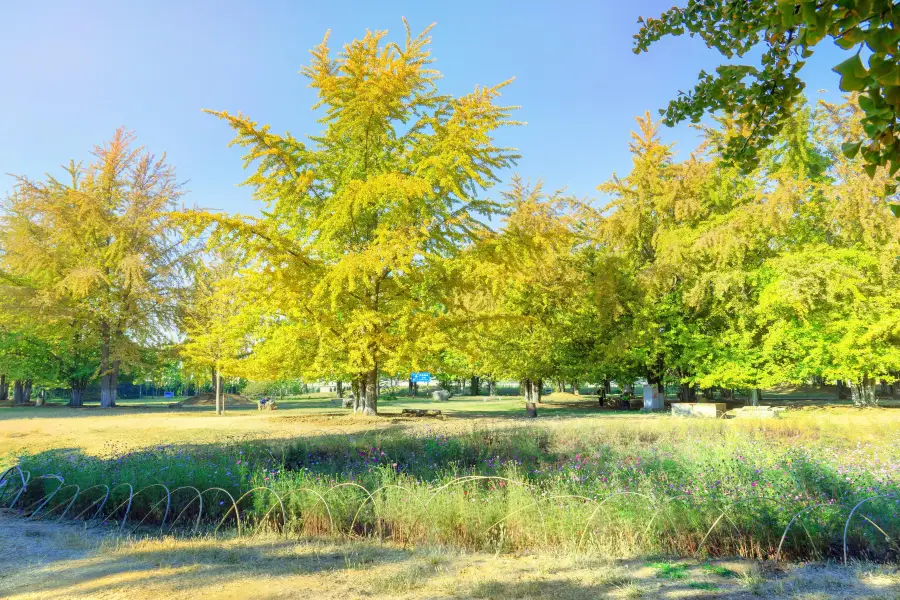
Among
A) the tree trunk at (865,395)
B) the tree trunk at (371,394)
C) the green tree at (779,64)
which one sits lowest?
the tree trunk at (865,395)

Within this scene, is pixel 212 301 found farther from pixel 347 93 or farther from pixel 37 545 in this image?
pixel 37 545

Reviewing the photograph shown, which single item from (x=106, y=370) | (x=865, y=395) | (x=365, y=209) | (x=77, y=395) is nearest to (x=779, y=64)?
(x=365, y=209)

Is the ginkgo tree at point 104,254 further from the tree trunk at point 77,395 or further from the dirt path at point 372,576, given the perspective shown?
the dirt path at point 372,576

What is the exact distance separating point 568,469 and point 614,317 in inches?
636

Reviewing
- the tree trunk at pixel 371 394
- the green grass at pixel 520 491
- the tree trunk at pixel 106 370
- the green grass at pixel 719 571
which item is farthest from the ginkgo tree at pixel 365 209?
the tree trunk at pixel 106 370

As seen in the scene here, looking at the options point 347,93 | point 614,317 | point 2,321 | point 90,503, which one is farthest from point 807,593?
point 2,321

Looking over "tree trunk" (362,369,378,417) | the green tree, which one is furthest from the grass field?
"tree trunk" (362,369,378,417)

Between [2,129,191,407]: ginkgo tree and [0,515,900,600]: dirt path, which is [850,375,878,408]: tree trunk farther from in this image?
[2,129,191,407]: ginkgo tree

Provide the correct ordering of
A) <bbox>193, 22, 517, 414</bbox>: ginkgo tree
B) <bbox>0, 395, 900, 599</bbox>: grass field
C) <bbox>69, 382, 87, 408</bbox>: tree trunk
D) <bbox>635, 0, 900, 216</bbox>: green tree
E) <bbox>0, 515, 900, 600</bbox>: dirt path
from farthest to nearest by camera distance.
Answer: <bbox>69, 382, 87, 408</bbox>: tree trunk
<bbox>193, 22, 517, 414</bbox>: ginkgo tree
<bbox>0, 395, 900, 599</bbox>: grass field
<bbox>0, 515, 900, 600</bbox>: dirt path
<bbox>635, 0, 900, 216</bbox>: green tree

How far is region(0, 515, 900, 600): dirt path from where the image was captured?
4.47 m

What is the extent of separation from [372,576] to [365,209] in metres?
12.5

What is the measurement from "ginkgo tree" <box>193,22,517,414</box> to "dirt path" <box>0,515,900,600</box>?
333 inches

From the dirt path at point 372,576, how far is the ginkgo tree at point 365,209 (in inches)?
333

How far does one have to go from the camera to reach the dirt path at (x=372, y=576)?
4.47 metres
